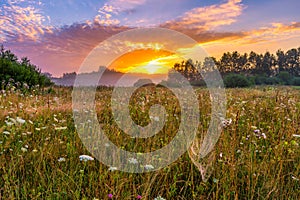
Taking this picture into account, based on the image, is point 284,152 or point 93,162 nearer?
point 93,162

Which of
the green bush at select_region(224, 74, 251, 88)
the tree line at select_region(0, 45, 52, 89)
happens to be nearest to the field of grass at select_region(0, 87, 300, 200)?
the tree line at select_region(0, 45, 52, 89)

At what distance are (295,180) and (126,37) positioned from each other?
3.48m

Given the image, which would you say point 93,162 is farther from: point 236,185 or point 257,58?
point 257,58

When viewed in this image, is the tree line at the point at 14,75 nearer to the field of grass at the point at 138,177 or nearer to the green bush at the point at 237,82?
the field of grass at the point at 138,177

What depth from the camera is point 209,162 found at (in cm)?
243

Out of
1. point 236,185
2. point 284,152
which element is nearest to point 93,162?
point 236,185

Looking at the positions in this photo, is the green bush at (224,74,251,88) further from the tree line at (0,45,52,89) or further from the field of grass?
the field of grass

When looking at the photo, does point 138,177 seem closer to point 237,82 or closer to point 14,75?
point 14,75

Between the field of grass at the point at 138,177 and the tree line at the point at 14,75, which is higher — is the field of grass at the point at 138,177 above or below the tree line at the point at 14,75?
below

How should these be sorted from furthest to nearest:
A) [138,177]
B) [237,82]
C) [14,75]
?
[237,82] → [14,75] → [138,177]

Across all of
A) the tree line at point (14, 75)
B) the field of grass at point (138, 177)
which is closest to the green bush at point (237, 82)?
the tree line at point (14, 75)

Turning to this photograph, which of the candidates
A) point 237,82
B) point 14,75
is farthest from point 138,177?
point 237,82

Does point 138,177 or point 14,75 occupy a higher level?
point 14,75

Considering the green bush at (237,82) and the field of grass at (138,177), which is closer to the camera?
the field of grass at (138,177)
